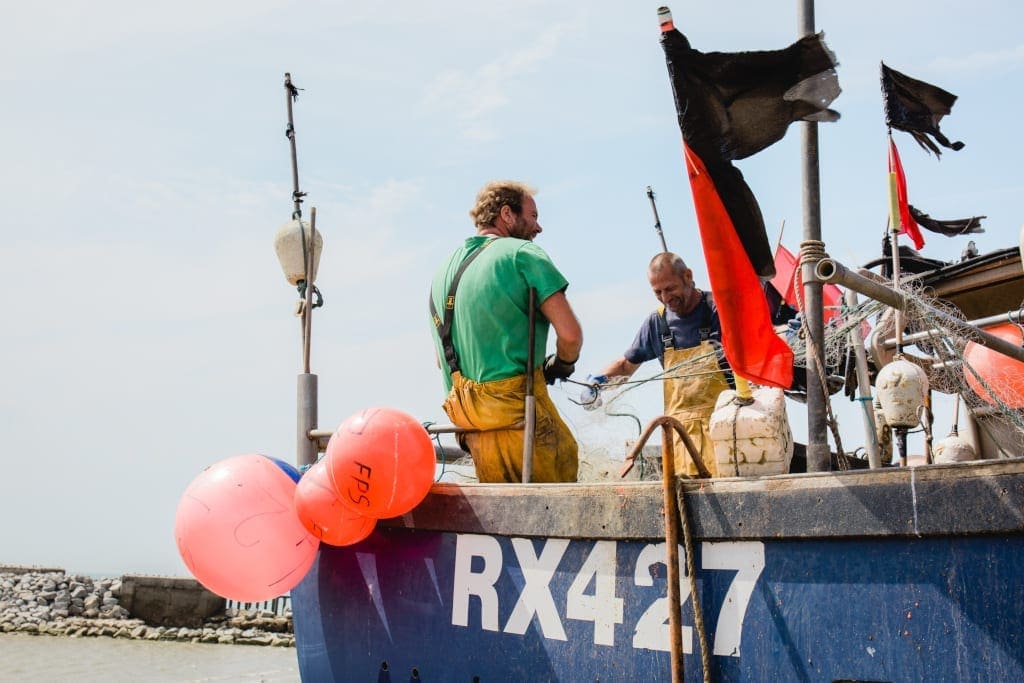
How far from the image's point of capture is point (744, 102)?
11.9ft

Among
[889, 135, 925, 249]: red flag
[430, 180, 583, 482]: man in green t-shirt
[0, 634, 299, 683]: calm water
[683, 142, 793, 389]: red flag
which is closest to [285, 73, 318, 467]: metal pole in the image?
[430, 180, 583, 482]: man in green t-shirt

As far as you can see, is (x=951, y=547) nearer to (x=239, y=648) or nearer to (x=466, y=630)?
(x=466, y=630)

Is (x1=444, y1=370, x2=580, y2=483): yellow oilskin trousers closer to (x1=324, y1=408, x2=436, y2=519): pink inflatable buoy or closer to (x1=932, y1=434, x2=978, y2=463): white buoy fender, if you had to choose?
(x1=324, y1=408, x2=436, y2=519): pink inflatable buoy

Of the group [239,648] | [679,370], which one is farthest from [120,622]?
[679,370]

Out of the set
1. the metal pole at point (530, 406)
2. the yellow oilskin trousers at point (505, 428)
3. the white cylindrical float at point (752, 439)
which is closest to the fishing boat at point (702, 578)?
the white cylindrical float at point (752, 439)

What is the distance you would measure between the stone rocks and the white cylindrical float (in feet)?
Answer: 64.2

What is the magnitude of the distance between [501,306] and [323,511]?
3.66ft

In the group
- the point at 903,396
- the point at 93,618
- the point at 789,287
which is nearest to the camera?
the point at 903,396

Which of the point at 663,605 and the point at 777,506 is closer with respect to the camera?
the point at 777,506

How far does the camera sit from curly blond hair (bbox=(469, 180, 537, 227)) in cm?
461

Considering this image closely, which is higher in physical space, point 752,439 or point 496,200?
point 496,200

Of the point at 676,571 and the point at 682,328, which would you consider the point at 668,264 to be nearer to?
the point at 682,328

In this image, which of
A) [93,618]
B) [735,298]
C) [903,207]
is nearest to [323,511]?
[735,298]

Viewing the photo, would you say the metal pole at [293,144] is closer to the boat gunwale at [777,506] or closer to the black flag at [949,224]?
the boat gunwale at [777,506]
